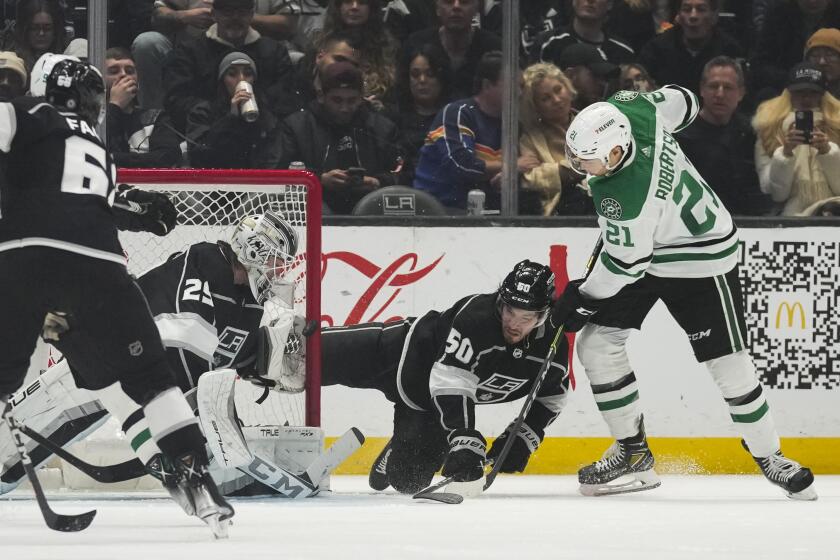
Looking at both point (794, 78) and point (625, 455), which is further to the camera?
point (794, 78)

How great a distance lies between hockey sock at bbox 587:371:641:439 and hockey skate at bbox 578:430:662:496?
0.13 feet

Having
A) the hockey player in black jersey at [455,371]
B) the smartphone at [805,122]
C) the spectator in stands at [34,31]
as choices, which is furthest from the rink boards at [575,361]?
the spectator in stands at [34,31]

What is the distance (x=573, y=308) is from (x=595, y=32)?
1.69 meters

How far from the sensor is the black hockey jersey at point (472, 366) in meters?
4.66

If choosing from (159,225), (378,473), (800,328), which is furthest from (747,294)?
(159,225)

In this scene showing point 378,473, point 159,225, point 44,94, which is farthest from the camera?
point 378,473

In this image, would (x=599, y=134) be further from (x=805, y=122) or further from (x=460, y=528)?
(x=805, y=122)

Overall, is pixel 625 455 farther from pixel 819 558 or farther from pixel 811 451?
pixel 819 558

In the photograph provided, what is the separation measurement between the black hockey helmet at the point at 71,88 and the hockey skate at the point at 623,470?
6.78ft

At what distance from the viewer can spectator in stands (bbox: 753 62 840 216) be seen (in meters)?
5.88

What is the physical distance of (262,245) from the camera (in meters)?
4.48

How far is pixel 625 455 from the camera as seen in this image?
4.86 metres

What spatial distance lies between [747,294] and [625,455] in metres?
1.15

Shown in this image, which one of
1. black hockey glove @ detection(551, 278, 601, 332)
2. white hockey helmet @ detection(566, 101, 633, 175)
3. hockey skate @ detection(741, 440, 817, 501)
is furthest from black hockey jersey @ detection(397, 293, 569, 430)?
hockey skate @ detection(741, 440, 817, 501)
